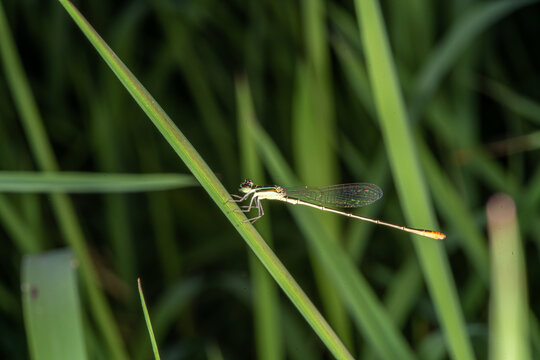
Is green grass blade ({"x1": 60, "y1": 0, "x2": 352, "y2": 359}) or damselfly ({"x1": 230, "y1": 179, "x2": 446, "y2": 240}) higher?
damselfly ({"x1": 230, "y1": 179, "x2": 446, "y2": 240})

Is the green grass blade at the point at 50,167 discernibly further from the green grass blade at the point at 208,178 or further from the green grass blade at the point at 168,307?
the green grass blade at the point at 208,178

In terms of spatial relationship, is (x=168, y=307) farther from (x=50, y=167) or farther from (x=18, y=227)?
(x=50, y=167)

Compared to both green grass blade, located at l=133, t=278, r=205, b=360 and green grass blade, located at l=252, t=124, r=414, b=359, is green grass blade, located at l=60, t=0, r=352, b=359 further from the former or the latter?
green grass blade, located at l=133, t=278, r=205, b=360

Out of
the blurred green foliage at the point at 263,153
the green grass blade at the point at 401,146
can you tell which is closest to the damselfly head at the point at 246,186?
the blurred green foliage at the point at 263,153

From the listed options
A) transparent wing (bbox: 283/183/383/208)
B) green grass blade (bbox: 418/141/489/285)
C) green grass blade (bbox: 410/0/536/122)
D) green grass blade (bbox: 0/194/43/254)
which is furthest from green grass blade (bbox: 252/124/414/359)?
green grass blade (bbox: 0/194/43/254)

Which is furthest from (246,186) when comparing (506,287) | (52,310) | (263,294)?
(506,287)

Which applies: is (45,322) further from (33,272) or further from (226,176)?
(226,176)
